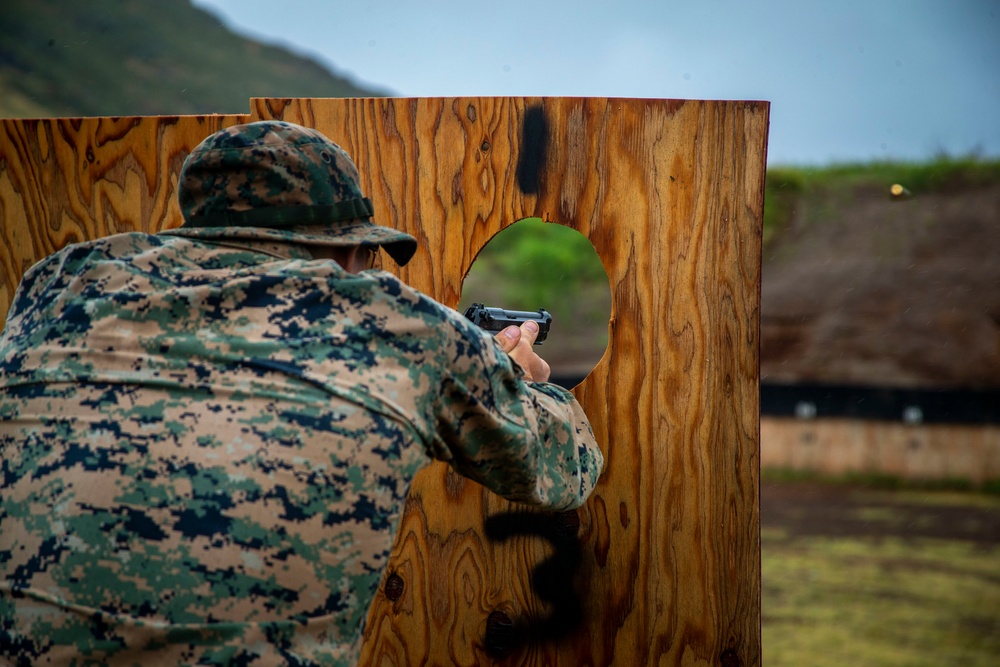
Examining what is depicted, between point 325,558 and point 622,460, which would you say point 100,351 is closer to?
point 325,558

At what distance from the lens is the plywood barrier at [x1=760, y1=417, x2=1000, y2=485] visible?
292 inches

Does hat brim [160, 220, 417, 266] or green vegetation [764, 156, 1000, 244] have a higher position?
green vegetation [764, 156, 1000, 244]

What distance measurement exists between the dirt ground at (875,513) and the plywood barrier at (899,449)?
0.55 feet

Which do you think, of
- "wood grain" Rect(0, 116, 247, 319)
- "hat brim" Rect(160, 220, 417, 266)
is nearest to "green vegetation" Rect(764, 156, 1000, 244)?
"wood grain" Rect(0, 116, 247, 319)

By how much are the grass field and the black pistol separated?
3.13 metres

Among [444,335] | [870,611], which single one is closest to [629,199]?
[444,335]

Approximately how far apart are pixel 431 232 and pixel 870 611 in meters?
4.18

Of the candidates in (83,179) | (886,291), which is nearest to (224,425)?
(83,179)

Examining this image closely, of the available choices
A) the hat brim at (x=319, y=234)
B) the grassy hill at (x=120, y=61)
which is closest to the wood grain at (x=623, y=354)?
the hat brim at (x=319, y=234)

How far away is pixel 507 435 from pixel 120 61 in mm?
9394

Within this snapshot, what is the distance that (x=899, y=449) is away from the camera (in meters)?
7.45

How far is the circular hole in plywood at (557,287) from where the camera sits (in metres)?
9.59

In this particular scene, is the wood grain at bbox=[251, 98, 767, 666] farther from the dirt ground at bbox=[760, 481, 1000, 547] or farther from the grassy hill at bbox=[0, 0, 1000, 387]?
the grassy hill at bbox=[0, 0, 1000, 387]

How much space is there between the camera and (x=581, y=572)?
8.22 feet
